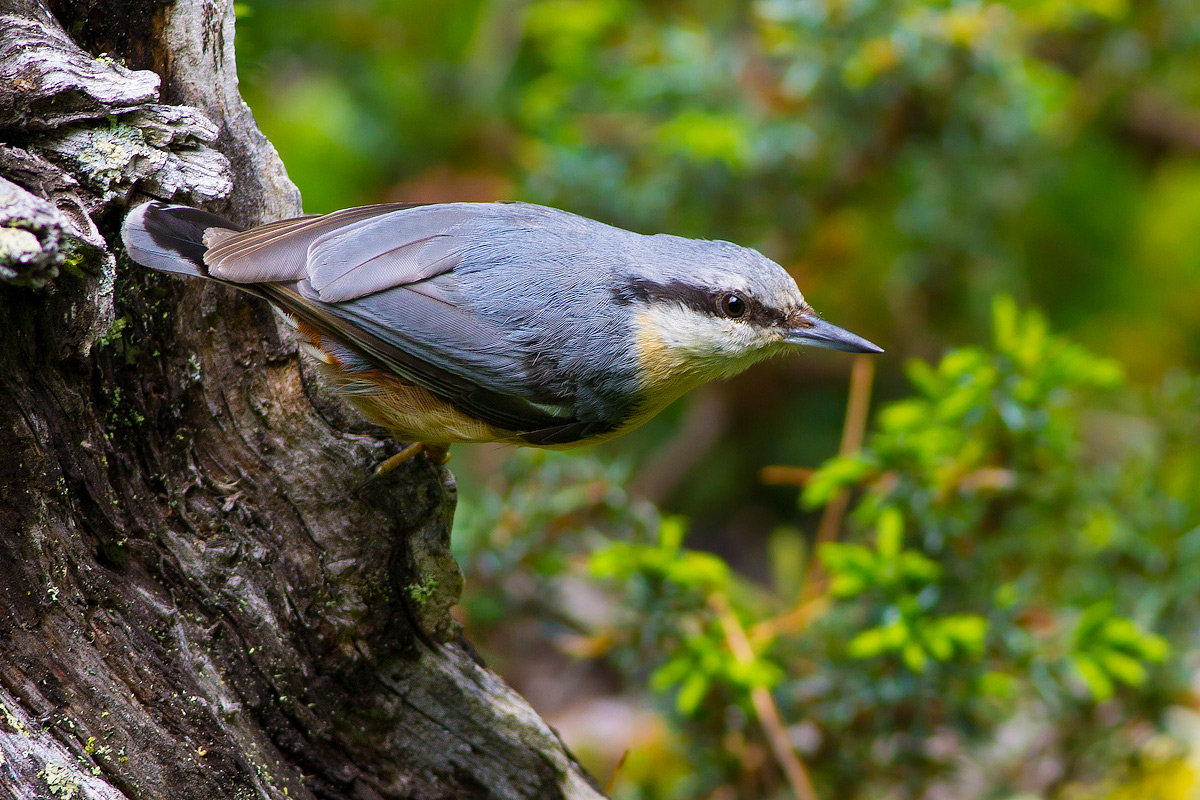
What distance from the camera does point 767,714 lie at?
95.5 inches

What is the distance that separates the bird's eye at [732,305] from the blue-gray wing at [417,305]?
413mm

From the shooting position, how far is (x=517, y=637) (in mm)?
3244

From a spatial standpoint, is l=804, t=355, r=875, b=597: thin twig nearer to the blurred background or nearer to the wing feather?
the blurred background

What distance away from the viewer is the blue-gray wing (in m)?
1.85

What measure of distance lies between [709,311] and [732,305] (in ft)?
0.17

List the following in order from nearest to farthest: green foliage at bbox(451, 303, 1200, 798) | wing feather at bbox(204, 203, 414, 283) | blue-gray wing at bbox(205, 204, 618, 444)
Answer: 1. wing feather at bbox(204, 203, 414, 283)
2. blue-gray wing at bbox(205, 204, 618, 444)
3. green foliage at bbox(451, 303, 1200, 798)

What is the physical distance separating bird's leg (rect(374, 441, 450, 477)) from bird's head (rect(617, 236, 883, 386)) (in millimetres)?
465

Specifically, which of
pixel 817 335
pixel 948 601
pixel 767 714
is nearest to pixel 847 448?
pixel 948 601

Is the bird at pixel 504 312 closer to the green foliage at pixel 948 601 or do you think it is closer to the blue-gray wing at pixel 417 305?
the blue-gray wing at pixel 417 305

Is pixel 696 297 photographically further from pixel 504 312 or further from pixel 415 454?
pixel 415 454

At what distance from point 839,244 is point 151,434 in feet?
9.28

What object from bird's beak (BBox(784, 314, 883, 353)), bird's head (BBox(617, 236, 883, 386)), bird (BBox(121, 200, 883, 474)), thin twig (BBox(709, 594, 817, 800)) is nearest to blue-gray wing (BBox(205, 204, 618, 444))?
bird (BBox(121, 200, 883, 474))

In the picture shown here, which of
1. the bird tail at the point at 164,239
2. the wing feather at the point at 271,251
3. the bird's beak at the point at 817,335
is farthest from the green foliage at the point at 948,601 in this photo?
the bird tail at the point at 164,239

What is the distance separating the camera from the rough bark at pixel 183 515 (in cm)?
155
